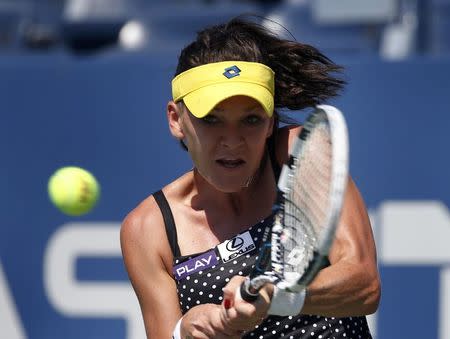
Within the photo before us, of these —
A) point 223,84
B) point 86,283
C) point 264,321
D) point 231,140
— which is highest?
point 223,84

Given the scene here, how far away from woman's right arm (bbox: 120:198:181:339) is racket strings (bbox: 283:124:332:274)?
1.73ft

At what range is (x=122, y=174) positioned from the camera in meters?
5.13

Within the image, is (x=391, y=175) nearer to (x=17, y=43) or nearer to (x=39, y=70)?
→ (x=39, y=70)

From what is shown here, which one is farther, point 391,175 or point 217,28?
point 391,175

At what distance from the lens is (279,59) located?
9.46 feet

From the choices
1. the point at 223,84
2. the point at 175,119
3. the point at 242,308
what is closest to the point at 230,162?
the point at 223,84

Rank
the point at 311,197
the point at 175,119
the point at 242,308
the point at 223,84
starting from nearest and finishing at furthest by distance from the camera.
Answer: the point at 242,308
the point at 311,197
the point at 223,84
the point at 175,119

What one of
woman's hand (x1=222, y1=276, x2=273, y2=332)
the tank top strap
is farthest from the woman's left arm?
the tank top strap

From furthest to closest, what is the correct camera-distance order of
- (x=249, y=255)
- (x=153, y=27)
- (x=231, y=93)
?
1. (x=153, y=27)
2. (x=249, y=255)
3. (x=231, y=93)

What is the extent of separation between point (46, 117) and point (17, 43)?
1.41 metres

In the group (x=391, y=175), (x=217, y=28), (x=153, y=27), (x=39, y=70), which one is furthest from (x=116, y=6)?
(x=217, y=28)

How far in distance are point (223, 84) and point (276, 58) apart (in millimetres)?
279

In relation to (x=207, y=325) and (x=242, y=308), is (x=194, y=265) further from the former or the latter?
(x=242, y=308)

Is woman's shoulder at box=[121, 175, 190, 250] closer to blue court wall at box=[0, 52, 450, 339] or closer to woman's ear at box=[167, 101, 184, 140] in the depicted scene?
woman's ear at box=[167, 101, 184, 140]
